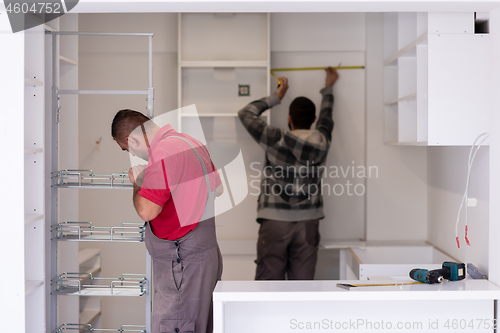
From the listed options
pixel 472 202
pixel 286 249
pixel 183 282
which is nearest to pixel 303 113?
pixel 286 249

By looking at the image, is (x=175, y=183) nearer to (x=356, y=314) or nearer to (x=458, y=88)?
(x=356, y=314)

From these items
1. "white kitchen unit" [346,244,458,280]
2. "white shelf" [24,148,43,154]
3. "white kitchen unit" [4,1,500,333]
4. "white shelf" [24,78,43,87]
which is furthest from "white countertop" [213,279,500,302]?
"white kitchen unit" [346,244,458,280]

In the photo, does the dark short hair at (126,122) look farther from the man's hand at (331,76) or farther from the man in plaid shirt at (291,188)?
the man's hand at (331,76)

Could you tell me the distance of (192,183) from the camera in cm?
207

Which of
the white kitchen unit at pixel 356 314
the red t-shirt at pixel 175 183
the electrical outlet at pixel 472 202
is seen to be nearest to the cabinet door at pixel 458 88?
the electrical outlet at pixel 472 202

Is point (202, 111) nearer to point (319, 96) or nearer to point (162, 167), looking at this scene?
point (319, 96)

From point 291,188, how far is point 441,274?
1431 mm

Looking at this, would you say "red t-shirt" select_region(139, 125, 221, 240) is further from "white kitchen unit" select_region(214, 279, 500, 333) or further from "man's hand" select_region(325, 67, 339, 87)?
"man's hand" select_region(325, 67, 339, 87)

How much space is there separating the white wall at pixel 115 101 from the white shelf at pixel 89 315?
45cm

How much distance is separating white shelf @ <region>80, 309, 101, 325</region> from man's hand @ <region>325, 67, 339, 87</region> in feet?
7.71

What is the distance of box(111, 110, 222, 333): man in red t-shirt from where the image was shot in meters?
2.06

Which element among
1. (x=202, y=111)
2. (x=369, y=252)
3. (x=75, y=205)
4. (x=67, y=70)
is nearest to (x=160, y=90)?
(x=202, y=111)

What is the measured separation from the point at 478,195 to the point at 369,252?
1.15m

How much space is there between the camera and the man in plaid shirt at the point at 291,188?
10.5 ft
